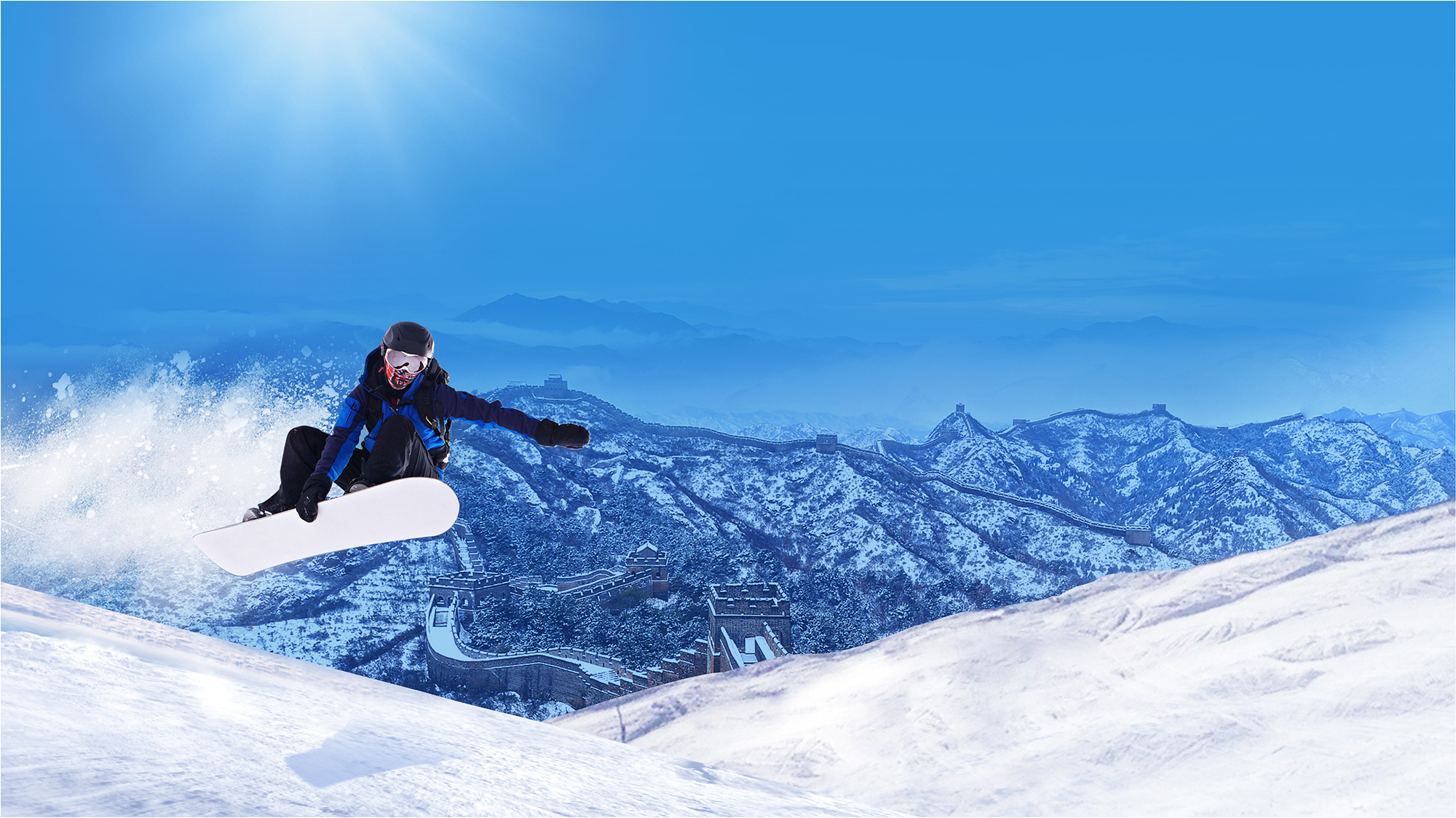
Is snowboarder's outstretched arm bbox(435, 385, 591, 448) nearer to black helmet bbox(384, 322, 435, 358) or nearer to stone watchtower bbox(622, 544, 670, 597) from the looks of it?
black helmet bbox(384, 322, 435, 358)

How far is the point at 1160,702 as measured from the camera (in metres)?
16.0

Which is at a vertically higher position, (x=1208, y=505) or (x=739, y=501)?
(x=739, y=501)

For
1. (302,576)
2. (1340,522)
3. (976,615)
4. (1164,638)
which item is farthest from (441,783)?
(1340,522)

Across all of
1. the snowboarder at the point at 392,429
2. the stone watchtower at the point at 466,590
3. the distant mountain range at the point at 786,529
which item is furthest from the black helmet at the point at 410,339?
the stone watchtower at the point at 466,590

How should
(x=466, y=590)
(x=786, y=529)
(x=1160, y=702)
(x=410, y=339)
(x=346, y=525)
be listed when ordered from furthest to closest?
(x=786, y=529) → (x=466, y=590) → (x=1160, y=702) → (x=346, y=525) → (x=410, y=339)

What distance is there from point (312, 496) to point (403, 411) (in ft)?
3.57

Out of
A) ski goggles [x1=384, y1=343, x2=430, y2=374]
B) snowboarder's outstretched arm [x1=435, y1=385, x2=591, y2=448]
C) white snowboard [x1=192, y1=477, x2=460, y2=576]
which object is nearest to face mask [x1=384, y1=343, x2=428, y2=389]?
ski goggles [x1=384, y1=343, x2=430, y2=374]

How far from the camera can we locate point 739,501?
168 metres

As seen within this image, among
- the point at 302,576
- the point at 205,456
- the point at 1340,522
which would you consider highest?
the point at 205,456

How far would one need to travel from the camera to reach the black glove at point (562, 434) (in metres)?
7.73

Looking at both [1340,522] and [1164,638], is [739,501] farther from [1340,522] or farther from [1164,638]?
[1164,638]

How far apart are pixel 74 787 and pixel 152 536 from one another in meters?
186

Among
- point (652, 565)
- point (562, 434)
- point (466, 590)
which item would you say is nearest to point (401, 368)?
point (562, 434)

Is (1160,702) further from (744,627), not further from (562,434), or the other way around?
(744,627)
